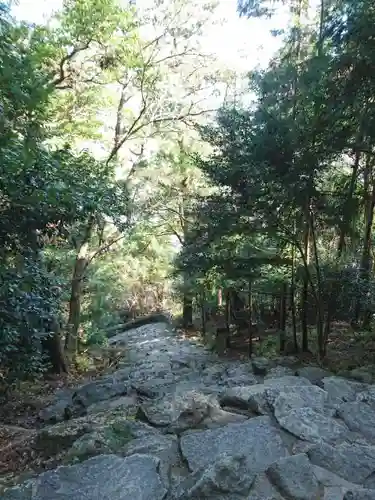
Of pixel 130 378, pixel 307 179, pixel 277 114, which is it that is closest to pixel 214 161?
pixel 277 114

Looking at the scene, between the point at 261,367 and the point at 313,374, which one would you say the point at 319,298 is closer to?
the point at 261,367

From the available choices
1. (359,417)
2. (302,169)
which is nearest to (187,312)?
(302,169)

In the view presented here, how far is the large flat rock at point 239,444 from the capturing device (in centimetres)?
305

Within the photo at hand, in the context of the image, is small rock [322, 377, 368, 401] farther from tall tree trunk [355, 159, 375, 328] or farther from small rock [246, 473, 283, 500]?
Result: tall tree trunk [355, 159, 375, 328]

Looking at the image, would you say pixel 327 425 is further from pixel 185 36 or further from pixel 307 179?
pixel 185 36

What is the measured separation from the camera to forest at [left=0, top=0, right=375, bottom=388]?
4355 mm

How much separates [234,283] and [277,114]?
4.27m

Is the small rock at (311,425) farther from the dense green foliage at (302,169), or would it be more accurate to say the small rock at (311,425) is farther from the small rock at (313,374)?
the dense green foliage at (302,169)

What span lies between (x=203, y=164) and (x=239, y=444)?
5956 mm

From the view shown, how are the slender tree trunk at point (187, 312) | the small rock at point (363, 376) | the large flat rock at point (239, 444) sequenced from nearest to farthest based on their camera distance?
the large flat rock at point (239, 444)
the small rock at point (363, 376)
the slender tree trunk at point (187, 312)

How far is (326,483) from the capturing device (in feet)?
8.98

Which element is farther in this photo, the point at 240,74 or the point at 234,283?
the point at 240,74

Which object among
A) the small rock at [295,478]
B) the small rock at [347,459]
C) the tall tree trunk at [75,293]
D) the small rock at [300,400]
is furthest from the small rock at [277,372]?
the tall tree trunk at [75,293]

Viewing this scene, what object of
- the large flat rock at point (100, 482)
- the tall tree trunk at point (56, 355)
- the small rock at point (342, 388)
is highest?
the small rock at point (342, 388)
